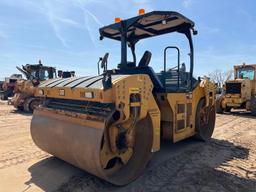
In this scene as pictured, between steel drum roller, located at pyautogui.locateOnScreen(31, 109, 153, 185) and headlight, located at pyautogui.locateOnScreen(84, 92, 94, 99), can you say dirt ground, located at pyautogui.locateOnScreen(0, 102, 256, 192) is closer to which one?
steel drum roller, located at pyautogui.locateOnScreen(31, 109, 153, 185)

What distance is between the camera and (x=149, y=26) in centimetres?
Answer: 475

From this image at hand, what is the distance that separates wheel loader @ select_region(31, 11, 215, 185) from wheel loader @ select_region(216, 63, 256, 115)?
7.24 m

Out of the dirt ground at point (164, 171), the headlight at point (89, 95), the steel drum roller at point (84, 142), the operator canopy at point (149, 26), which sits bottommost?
the dirt ground at point (164, 171)

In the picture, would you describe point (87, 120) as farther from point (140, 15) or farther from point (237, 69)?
point (237, 69)

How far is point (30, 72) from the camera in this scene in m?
12.8

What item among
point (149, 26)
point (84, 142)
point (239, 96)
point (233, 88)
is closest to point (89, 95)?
point (84, 142)

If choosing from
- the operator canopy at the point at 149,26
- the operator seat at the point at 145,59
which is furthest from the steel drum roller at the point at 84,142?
the operator canopy at the point at 149,26

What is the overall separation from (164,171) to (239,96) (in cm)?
892

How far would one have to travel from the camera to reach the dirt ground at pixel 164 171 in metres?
3.32

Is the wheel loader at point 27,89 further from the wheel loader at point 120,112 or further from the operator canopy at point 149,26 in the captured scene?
the wheel loader at point 120,112

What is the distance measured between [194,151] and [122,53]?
2.36 meters

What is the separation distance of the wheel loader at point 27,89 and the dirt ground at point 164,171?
19.3ft

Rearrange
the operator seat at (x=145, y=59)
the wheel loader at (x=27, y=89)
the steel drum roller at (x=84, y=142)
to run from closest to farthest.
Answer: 1. the steel drum roller at (x=84, y=142)
2. the operator seat at (x=145, y=59)
3. the wheel loader at (x=27, y=89)

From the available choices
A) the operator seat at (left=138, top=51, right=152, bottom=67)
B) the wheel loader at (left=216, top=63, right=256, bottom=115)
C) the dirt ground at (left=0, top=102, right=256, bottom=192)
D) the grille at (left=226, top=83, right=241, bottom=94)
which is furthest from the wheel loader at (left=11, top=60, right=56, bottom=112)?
the grille at (left=226, top=83, right=241, bottom=94)
